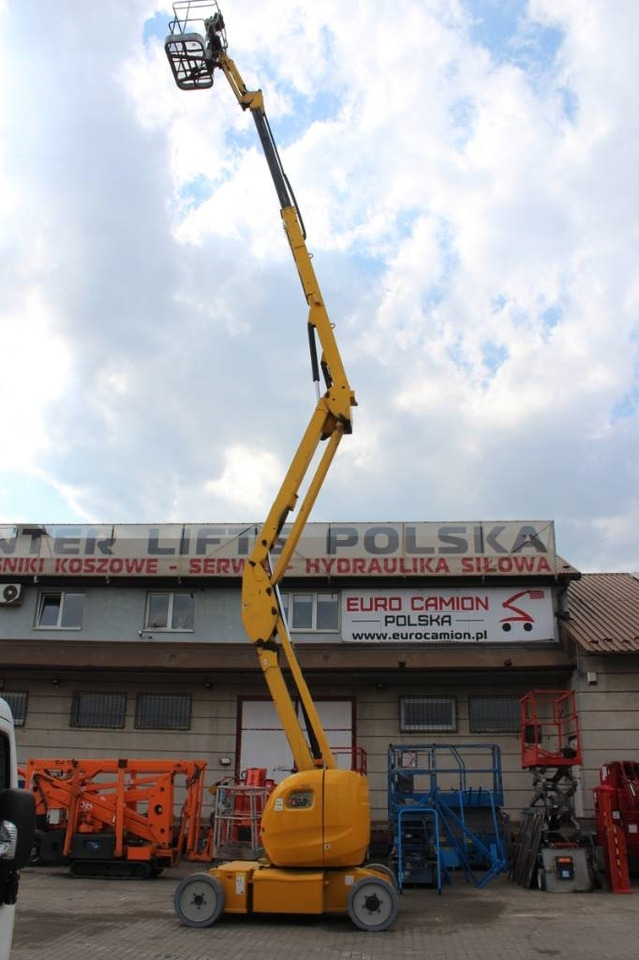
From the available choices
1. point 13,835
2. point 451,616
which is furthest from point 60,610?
point 13,835

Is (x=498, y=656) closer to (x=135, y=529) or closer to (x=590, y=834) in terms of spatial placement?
(x=590, y=834)

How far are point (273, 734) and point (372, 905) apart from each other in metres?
9.69

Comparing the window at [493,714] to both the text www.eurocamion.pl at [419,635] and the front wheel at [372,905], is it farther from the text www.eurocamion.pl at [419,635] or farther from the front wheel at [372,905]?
the front wheel at [372,905]

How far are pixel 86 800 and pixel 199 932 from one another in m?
6.43

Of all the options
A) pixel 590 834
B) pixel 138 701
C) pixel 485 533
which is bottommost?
pixel 590 834

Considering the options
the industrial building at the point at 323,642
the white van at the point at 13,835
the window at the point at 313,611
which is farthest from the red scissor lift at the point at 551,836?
the white van at the point at 13,835

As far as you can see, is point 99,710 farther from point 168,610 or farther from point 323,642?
point 323,642

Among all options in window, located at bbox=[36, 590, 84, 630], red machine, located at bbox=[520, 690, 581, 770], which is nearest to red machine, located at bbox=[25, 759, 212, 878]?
window, located at bbox=[36, 590, 84, 630]

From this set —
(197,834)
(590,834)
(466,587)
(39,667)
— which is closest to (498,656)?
(466,587)

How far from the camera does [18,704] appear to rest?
2092 cm

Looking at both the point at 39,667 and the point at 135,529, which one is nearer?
the point at 39,667

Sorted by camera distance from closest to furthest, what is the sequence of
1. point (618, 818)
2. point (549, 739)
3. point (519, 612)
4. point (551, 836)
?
1. point (551, 836)
2. point (618, 818)
3. point (549, 739)
4. point (519, 612)

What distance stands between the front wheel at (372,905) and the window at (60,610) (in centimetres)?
1317

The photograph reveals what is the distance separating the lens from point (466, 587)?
20.7 metres
